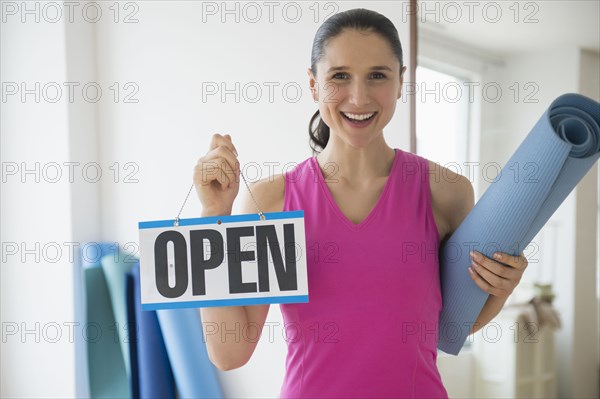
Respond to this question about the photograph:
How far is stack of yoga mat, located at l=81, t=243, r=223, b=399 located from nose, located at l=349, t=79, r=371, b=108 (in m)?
1.34

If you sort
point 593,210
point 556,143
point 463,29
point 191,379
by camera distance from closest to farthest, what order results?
1. point 556,143
2. point 593,210
3. point 463,29
4. point 191,379

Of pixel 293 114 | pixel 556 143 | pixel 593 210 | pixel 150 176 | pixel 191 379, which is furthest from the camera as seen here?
pixel 150 176

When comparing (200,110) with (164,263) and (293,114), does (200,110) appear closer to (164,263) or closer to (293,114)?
(293,114)

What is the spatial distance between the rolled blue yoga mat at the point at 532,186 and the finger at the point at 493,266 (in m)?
0.01

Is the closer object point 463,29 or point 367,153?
point 367,153

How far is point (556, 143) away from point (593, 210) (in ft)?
1.53

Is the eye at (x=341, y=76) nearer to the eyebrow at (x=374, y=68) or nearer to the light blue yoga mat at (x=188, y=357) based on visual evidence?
the eyebrow at (x=374, y=68)

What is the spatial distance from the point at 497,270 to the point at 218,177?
44 cm

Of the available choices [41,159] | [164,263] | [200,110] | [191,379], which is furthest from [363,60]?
[41,159]

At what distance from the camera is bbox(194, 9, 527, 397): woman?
37.2 inches

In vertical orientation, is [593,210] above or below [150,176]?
below

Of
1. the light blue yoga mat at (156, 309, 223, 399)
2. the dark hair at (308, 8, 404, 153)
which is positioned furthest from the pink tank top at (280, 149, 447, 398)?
the light blue yoga mat at (156, 309, 223, 399)

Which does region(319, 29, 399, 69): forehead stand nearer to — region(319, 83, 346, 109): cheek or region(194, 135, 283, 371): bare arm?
region(319, 83, 346, 109): cheek

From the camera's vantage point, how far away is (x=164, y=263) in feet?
3.26
